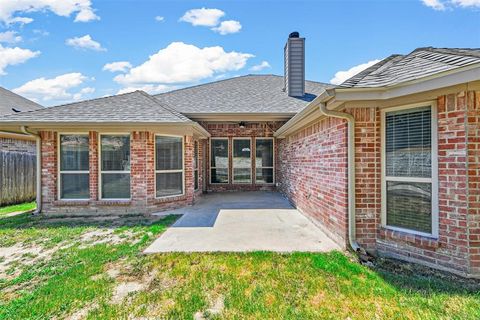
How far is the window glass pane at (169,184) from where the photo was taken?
7.37 meters

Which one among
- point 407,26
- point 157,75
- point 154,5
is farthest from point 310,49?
point 157,75

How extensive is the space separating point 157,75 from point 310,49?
56.8 feet

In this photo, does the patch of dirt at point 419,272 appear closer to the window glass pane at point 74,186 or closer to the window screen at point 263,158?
the window glass pane at point 74,186

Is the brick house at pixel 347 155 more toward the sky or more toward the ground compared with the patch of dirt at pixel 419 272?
more toward the sky

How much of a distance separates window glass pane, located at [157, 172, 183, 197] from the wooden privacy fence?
647 centimetres

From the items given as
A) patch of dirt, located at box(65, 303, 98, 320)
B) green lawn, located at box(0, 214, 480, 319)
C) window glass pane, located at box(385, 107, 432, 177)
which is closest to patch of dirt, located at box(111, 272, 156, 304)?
green lawn, located at box(0, 214, 480, 319)

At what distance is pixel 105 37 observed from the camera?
8.79 metres

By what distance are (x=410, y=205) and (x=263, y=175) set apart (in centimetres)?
807

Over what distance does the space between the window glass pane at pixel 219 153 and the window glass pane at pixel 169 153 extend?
12.5 feet

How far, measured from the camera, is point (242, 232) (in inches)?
201

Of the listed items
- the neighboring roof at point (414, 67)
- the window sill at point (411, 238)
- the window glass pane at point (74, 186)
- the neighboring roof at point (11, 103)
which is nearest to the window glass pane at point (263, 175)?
the window glass pane at point (74, 186)

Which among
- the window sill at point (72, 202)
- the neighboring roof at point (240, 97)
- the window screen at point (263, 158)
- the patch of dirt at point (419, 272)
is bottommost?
the patch of dirt at point (419, 272)

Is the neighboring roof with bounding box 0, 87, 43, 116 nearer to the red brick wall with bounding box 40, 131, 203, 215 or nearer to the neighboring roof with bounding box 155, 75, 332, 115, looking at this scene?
the red brick wall with bounding box 40, 131, 203, 215

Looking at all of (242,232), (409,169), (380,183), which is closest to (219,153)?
(242,232)
